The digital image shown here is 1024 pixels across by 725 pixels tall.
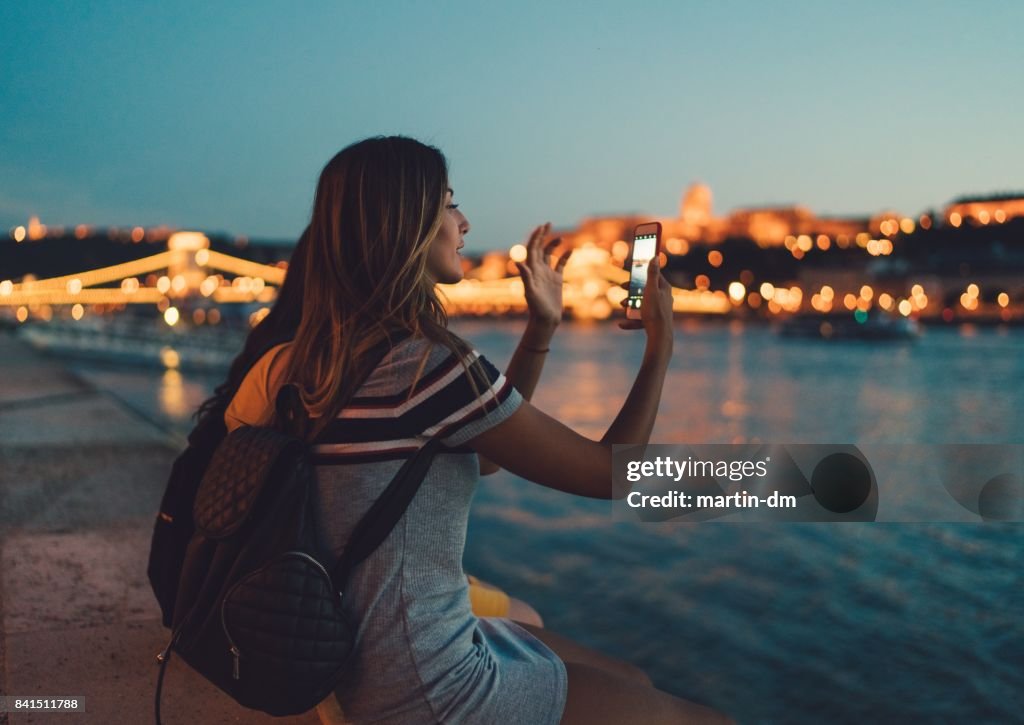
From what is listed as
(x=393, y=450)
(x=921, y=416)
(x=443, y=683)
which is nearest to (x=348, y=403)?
(x=393, y=450)

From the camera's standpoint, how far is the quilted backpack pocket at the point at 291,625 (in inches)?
42.9

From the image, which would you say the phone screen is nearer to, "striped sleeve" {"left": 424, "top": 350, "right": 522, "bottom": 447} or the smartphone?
the smartphone

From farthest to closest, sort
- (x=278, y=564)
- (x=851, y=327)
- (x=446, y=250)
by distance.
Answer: (x=851, y=327) → (x=446, y=250) → (x=278, y=564)

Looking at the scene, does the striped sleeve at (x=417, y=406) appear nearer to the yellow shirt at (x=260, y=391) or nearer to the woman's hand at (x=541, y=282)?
the yellow shirt at (x=260, y=391)

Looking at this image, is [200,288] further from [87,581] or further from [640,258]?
[640,258]

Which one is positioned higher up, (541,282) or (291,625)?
(541,282)

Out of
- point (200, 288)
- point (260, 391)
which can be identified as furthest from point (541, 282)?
point (200, 288)

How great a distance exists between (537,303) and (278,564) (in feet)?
1.83

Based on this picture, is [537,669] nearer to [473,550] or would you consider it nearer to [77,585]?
[77,585]

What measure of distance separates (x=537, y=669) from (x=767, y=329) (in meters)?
84.5

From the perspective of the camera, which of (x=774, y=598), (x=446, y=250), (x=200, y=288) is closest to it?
(x=446, y=250)

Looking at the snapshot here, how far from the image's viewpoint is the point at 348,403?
1.12 m

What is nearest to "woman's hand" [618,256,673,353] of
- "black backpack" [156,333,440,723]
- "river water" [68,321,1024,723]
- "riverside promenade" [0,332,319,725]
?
"black backpack" [156,333,440,723]

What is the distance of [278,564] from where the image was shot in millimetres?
1087
